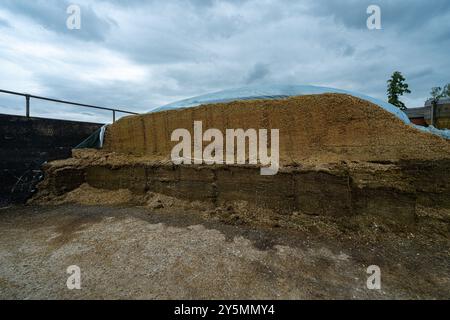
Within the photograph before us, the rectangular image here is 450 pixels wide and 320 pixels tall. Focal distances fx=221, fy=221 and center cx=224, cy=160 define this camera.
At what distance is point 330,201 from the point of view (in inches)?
139

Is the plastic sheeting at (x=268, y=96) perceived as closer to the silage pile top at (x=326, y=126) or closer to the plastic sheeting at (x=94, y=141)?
the silage pile top at (x=326, y=126)

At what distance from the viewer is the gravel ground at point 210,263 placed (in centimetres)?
216

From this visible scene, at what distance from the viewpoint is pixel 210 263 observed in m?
2.65

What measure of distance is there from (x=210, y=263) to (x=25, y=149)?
6.98m

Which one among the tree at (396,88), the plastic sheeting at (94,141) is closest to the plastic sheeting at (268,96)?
the plastic sheeting at (94,141)

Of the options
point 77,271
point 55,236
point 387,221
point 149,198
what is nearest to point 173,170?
point 149,198

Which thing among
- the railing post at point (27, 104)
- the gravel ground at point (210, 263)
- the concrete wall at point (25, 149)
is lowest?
the gravel ground at point (210, 263)

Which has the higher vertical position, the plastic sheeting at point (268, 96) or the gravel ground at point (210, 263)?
the plastic sheeting at point (268, 96)

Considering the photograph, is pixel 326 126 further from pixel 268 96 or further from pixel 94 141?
pixel 94 141

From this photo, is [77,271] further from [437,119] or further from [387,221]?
[437,119]

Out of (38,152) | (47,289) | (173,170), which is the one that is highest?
(38,152)

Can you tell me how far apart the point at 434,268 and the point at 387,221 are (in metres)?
0.84

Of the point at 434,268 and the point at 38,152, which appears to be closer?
the point at 434,268

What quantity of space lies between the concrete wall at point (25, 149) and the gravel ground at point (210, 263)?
9.57 feet
